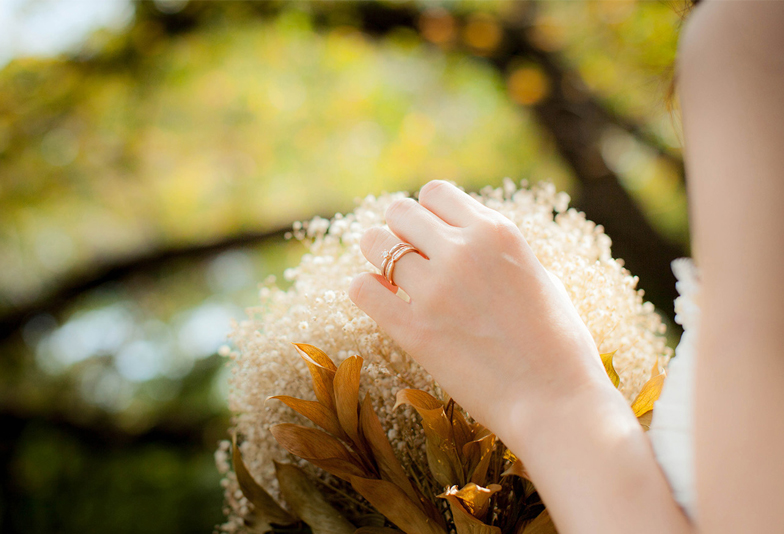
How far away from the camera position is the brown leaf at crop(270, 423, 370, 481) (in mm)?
478

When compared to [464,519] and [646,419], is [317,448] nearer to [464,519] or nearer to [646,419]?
[464,519]

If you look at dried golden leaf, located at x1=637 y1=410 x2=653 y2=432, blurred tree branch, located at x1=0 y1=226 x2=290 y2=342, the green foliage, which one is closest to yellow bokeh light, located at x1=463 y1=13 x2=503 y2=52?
the green foliage

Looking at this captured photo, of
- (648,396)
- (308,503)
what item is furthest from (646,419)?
(308,503)

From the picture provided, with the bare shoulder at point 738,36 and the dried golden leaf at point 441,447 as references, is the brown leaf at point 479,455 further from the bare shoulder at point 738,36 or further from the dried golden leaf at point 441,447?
the bare shoulder at point 738,36

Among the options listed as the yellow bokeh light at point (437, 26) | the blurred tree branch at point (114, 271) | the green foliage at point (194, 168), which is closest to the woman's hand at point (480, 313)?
the blurred tree branch at point (114, 271)

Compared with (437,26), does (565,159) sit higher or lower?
lower

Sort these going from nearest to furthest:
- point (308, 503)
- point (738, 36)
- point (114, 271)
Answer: point (738, 36), point (308, 503), point (114, 271)

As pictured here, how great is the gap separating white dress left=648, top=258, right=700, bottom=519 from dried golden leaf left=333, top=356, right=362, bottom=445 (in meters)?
0.26

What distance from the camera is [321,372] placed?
1.61 feet

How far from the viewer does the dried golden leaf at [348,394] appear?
46 centimetres

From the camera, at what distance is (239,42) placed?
9.20 ft

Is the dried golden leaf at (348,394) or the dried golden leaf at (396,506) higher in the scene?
the dried golden leaf at (348,394)

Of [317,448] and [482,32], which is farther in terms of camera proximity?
[482,32]

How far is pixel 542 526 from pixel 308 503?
246 mm
